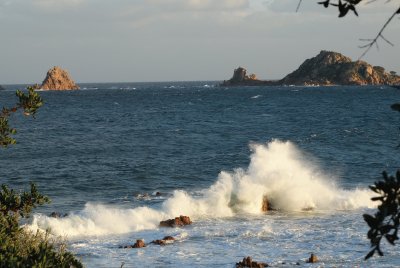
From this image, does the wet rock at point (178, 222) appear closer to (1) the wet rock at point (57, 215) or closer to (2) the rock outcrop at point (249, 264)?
(1) the wet rock at point (57, 215)

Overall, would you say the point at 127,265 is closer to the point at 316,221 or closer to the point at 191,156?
the point at 316,221

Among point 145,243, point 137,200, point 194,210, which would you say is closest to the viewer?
point 145,243

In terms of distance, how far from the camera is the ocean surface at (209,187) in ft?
62.1

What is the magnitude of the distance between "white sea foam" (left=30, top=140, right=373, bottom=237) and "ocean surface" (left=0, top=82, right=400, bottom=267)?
61 millimetres

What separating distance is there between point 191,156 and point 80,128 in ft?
82.9

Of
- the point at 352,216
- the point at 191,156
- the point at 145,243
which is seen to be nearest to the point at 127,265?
the point at 145,243

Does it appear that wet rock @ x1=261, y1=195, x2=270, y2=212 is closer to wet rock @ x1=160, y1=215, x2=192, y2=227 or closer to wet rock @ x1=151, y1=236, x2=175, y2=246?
wet rock @ x1=160, y1=215, x2=192, y2=227

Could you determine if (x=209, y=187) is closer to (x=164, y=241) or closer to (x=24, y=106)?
(x=164, y=241)

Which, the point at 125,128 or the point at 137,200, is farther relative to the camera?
the point at 125,128

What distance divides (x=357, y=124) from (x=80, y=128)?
2867 cm

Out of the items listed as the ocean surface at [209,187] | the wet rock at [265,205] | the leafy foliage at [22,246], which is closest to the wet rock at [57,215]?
the ocean surface at [209,187]

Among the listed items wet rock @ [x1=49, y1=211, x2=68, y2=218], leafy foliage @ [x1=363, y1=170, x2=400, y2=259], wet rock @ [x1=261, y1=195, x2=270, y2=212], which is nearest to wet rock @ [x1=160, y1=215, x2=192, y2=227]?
wet rock @ [x1=49, y1=211, x2=68, y2=218]

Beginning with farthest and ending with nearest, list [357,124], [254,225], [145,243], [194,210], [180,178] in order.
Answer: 1. [357,124]
2. [180,178]
3. [194,210]
4. [254,225]
5. [145,243]

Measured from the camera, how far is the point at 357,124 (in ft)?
214
